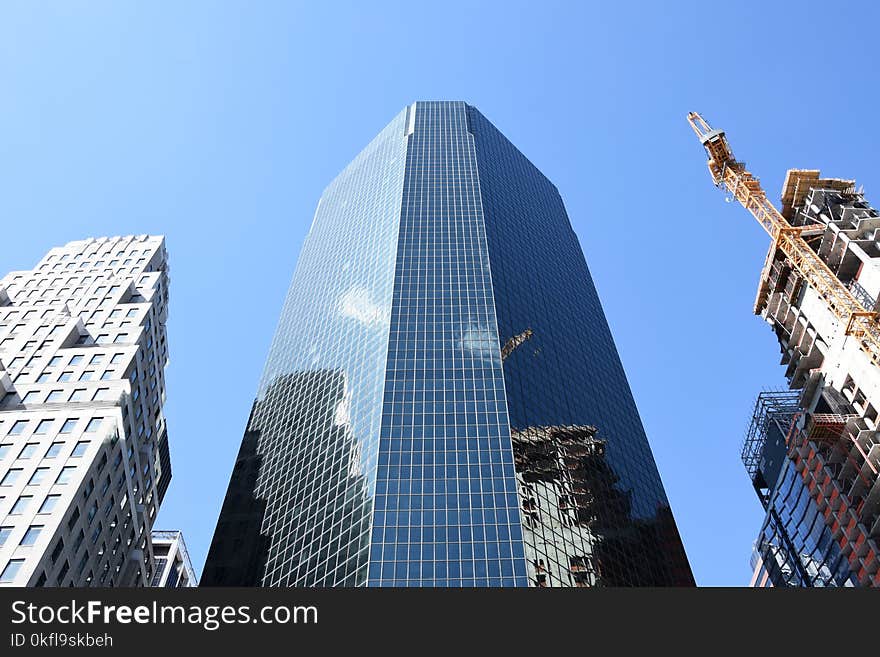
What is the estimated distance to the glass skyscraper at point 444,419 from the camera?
7869cm

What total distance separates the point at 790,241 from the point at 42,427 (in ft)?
282

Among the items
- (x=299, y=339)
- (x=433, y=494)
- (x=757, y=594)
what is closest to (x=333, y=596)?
(x=757, y=594)

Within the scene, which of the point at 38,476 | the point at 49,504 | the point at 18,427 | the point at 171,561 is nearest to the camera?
the point at 49,504

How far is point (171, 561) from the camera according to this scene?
14725 centimetres

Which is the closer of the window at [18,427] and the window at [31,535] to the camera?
the window at [31,535]

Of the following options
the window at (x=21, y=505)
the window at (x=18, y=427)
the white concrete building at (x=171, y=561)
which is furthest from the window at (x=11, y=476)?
the white concrete building at (x=171, y=561)

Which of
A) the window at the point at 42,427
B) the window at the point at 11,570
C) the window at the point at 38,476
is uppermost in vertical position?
the window at the point at 42,427

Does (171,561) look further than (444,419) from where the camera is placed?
Yes

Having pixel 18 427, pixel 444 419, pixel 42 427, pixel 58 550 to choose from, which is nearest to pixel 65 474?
pixel 58 550

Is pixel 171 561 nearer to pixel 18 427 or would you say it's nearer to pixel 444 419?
pixel 18 427

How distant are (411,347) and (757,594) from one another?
79.2m

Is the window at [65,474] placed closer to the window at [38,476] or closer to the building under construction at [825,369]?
the window at [38,476]

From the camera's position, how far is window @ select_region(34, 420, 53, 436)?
8044 cm

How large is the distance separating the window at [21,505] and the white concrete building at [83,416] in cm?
10
